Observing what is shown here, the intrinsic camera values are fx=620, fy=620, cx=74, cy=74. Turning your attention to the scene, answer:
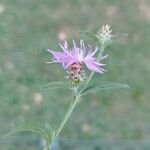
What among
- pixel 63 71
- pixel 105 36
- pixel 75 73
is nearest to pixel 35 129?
pixel 75 73

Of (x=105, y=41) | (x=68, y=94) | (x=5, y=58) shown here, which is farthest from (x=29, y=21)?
(x=105, y=41)

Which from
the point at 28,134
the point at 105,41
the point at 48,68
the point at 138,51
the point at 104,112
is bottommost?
the point at 105,41

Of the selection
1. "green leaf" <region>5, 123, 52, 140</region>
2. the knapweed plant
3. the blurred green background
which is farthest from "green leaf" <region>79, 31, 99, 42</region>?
the blurred green background

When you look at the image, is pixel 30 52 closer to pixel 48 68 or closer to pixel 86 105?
pixel 48 68

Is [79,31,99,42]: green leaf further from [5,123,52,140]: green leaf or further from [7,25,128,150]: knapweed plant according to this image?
[5,123,52,140]: green leaf

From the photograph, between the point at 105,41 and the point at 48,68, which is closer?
the point at 105,41

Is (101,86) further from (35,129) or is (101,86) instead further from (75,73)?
(35,129)
